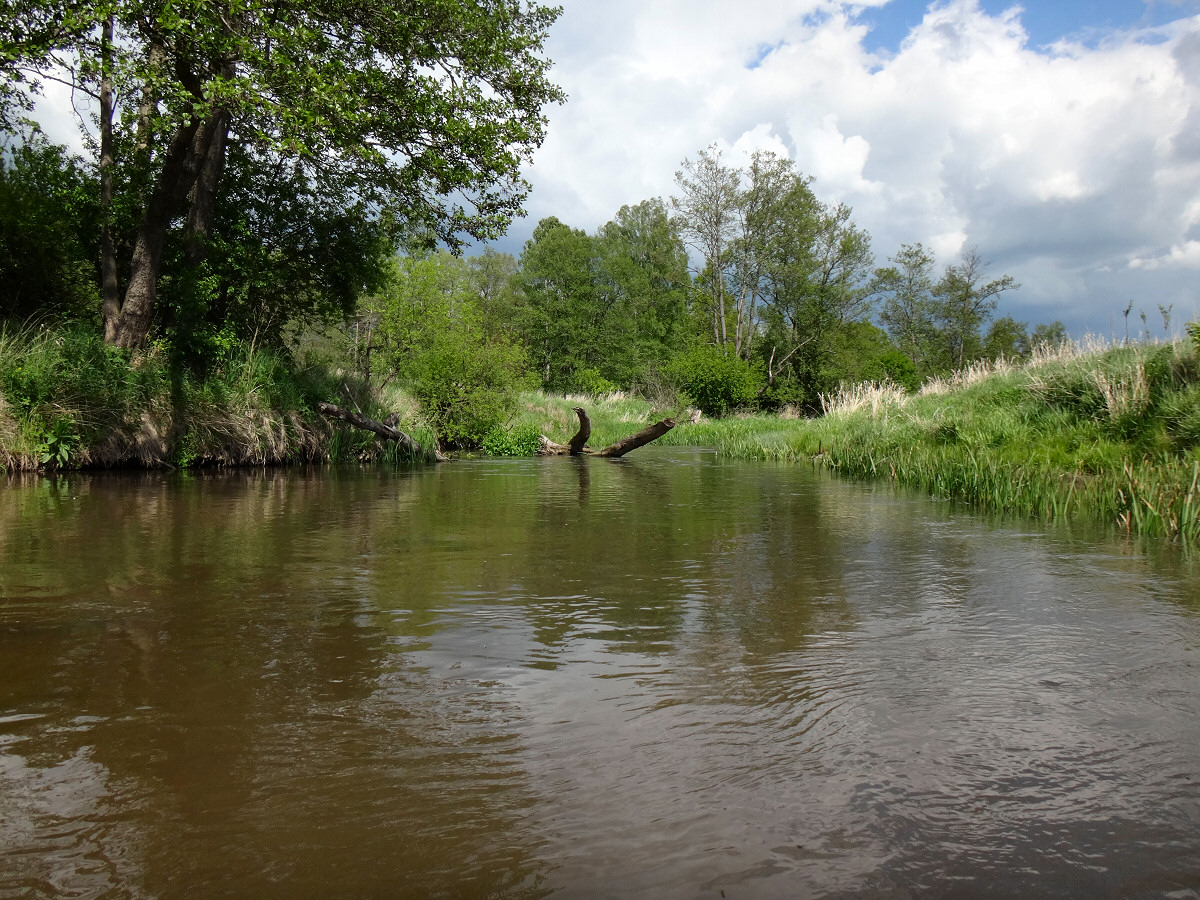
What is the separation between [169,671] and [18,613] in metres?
1.50

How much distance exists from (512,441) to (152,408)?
9790 millimetres

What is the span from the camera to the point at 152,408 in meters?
13.5

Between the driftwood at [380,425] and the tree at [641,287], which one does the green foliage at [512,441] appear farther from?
the tree at [641,287]

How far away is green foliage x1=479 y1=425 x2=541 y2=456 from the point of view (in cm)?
2133

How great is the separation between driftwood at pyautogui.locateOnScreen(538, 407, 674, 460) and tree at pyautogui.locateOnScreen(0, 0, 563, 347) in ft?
22.4

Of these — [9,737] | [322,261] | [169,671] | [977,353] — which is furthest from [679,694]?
[977,353]

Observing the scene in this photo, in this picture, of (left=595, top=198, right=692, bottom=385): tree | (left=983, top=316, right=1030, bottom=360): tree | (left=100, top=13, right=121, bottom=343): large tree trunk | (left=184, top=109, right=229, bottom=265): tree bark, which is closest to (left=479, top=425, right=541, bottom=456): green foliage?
(left=184, top=109, right=229, bottom=265): tree bark

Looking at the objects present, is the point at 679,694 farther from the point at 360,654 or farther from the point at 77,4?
the point at 77,4

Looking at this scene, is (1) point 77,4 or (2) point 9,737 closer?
(2) point 9,737

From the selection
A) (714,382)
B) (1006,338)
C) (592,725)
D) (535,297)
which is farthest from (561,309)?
(592,725)

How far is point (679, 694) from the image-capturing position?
300cm

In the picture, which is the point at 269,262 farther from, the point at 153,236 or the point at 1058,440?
the point at 1058,440

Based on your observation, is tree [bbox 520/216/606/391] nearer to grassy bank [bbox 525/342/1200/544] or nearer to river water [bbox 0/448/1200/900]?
grassy bank [bbox 525/342/1200/544]

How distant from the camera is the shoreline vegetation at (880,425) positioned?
8875mm
